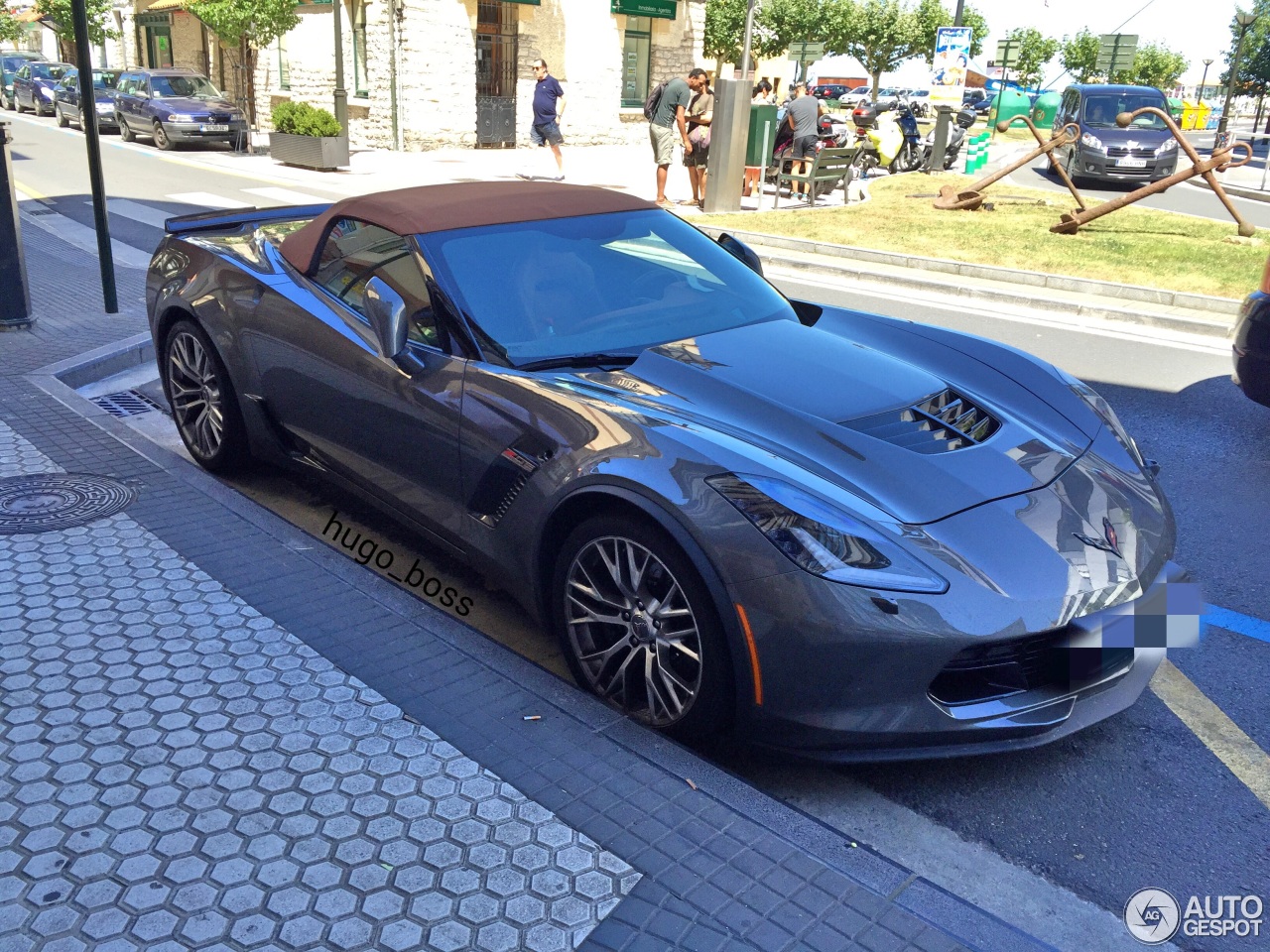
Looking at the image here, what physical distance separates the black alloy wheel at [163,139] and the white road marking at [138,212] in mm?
10241

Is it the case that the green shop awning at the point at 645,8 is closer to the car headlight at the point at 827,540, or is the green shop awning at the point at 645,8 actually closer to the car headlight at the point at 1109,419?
the car headlight at the point at 1109,419

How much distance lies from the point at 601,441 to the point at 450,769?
0.99 metres

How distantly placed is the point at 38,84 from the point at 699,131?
88.7ft

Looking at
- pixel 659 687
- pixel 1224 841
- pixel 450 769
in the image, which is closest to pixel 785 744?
pixel 659 687

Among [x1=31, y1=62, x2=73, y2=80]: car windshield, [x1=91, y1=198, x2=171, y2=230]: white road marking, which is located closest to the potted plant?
[x1=91, y1=198, x2=171, y2=230]: white road marking

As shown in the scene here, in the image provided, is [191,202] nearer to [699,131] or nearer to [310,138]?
[310,138]

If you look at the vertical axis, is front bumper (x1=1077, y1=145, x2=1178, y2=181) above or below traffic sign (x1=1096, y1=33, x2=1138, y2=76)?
below

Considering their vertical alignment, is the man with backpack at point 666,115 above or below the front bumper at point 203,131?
above

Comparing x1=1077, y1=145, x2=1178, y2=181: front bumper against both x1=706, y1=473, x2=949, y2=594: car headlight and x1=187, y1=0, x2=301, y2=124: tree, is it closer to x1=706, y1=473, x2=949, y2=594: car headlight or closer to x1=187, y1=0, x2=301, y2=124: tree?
x1=187, y1=0, x2=301, y2=124: tree

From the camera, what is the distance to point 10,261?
24.3 feet

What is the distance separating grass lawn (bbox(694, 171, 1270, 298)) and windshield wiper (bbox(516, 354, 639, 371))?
8.63 m

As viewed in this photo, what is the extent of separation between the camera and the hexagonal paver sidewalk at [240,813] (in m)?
2.33

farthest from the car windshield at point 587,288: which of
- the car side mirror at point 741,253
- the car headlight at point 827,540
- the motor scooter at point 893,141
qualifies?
the motor scooter at point 893,141

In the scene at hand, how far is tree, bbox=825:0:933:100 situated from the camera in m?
69.1
